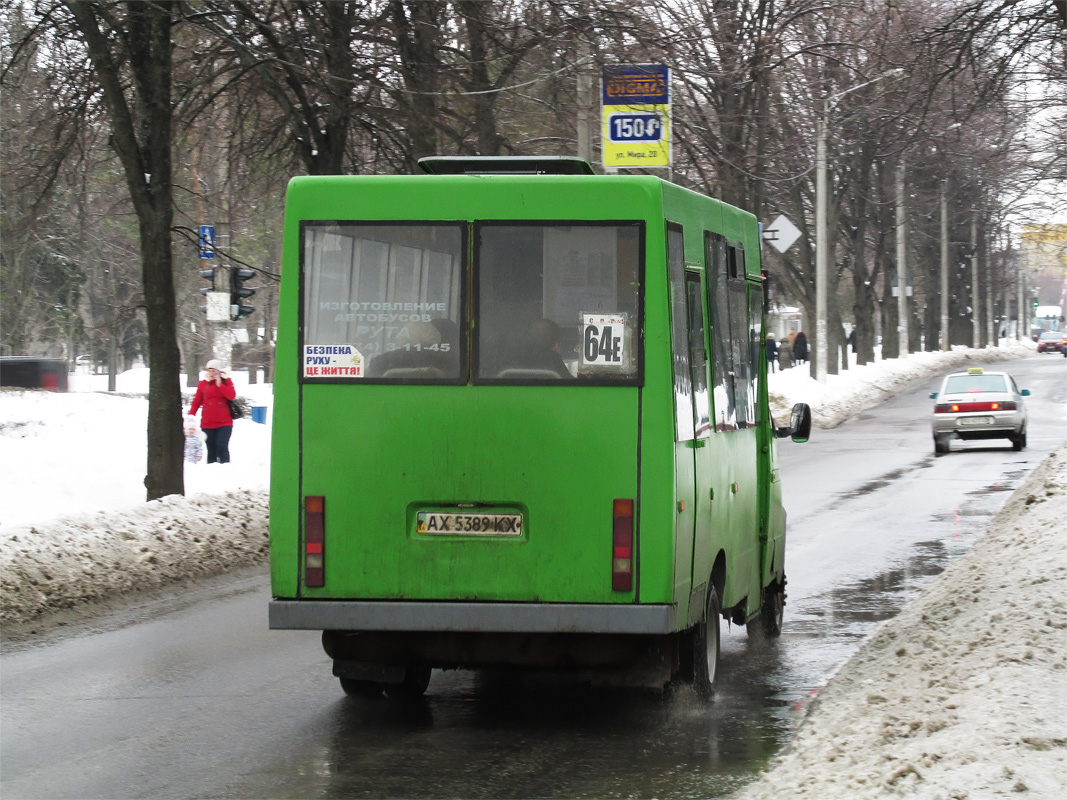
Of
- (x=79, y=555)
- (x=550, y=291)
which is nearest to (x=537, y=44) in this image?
(x=79, y=555)

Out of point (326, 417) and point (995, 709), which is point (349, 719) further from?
point (995, 709)

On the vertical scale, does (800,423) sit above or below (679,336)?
below

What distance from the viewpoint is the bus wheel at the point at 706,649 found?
8.00 m

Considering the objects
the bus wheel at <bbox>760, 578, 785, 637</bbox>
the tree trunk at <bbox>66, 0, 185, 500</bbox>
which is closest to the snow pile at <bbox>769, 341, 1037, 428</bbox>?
the tree trunk at <bbox>66, 0, 185, 500</bbox>

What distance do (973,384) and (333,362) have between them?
957 inches

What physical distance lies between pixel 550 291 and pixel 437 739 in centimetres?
218

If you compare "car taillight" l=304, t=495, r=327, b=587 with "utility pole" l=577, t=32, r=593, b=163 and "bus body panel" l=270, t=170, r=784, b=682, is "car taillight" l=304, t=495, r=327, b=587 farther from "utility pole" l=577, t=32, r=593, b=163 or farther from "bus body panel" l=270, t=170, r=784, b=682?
"utility pole" l=577, t=32, r=593, b=163

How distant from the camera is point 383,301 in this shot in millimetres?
7441

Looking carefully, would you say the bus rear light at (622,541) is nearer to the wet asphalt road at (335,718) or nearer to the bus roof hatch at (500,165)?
the wet asphalt road at (335,718)

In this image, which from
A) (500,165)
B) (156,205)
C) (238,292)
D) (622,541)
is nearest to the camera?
(622,541)

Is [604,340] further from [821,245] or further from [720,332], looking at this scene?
[821,245]

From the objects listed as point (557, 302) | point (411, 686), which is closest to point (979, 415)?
point (411, 686)

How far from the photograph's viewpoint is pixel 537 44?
16000 mm

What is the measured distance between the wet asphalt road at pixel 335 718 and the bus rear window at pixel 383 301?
1.76 meters
